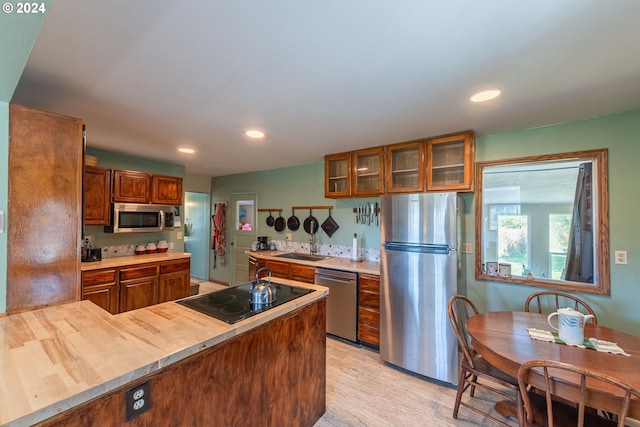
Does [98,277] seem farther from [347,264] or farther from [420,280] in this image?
[420,280]

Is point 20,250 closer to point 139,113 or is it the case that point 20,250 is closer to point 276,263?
point 139,113

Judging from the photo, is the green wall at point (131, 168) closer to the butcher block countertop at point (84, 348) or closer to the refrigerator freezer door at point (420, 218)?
the butcher block countertop at point (84, 348)

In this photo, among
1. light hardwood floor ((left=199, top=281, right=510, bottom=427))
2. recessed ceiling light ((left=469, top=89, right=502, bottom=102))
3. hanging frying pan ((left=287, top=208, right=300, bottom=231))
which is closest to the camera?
recessed ceiling light ((left=469, top=89, right=502, bottom=102))

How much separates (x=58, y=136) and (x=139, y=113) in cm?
68

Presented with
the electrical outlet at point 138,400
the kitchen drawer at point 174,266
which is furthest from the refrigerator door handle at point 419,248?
the kitchen drawer at point 174,266

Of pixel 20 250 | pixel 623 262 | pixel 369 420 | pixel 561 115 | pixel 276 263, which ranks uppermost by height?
pixel 561 115

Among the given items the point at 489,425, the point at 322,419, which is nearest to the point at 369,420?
the point at 322,419

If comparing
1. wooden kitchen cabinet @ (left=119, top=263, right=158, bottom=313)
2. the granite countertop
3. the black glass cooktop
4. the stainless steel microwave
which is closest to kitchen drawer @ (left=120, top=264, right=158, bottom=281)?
wooden kitchen cabinet @ (left=119, top=263, right=158, bottom=313)

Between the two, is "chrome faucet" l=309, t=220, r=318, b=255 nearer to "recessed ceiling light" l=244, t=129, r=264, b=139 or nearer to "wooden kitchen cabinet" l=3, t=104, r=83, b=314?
"recessed ceiling light" l=244, t=129, r=264, b=139

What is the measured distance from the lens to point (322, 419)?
2002 mm

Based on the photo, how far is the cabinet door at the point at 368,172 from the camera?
10.6ft

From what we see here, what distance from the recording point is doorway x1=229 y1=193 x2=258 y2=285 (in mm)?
5230

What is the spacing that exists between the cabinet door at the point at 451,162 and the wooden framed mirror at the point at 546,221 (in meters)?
0.25

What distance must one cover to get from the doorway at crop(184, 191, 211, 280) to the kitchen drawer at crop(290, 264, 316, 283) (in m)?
3.09
